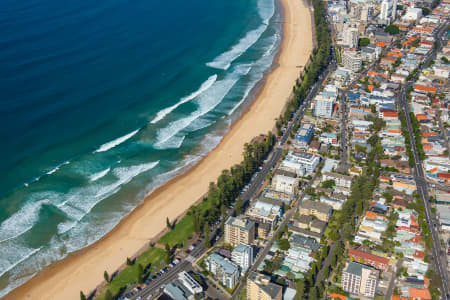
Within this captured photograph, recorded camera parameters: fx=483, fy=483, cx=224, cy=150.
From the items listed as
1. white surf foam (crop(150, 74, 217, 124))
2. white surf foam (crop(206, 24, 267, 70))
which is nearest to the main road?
white surf foam (crop(150, 74, 217, 124))

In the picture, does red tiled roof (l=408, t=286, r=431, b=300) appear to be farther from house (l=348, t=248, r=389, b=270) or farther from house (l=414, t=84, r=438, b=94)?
house (l=414, t=84, r=438, b=94)

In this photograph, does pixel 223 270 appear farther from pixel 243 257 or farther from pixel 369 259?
pixel 369 259

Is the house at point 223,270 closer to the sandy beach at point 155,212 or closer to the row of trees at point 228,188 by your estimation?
the row of trees at point 228,188

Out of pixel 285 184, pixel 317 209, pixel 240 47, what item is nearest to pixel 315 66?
pixel 240 47

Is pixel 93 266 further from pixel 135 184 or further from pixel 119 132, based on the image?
pixel 119 132

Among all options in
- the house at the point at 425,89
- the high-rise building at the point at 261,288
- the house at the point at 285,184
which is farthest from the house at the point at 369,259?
the house at the point at 425,89
